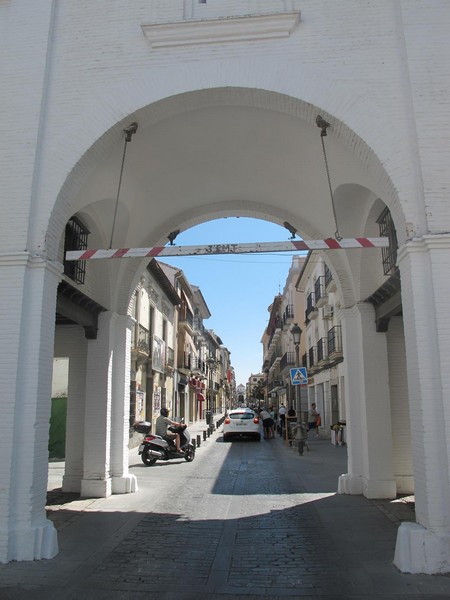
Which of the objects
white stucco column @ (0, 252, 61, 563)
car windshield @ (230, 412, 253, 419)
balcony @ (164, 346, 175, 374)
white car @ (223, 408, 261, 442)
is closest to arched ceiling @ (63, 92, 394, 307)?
white stucco column @ (0, 252, 61, 563)

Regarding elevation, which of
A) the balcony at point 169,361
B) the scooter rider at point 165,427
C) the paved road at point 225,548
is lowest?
the paved road at point 225,548

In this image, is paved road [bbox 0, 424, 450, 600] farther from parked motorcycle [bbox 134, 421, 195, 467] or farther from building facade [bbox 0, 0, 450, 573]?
parked motorcycle [bbox 134, 421, 195, 467]

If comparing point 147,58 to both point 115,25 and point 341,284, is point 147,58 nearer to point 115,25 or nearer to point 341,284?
point 115,25

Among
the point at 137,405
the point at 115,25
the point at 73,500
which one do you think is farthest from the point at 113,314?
the point at 137,405

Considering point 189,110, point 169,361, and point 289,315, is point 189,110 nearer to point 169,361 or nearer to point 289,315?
point 169,361

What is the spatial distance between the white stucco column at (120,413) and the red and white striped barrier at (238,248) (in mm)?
3480

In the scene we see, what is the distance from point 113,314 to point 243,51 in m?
4.97

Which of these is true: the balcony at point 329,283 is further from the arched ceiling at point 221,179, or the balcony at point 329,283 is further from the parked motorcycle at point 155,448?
the arched ceiling at point 221,179

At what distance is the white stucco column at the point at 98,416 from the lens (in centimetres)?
868

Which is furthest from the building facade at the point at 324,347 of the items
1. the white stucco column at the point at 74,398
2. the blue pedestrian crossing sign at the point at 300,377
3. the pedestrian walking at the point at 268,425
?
the white stucco column at the point at 74,398

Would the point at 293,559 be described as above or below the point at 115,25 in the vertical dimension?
below

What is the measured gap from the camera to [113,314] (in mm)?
9117

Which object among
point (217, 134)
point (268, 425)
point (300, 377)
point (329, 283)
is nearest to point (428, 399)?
point (217, 134)

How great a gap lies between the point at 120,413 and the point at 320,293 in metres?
15.6
